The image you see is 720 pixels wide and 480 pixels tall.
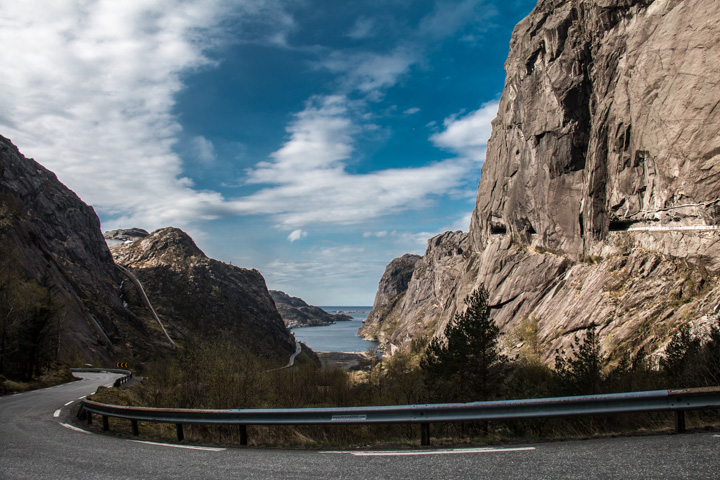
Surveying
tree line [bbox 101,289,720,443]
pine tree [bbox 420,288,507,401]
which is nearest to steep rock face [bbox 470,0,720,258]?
tree line [bbox 101,289,720,443]

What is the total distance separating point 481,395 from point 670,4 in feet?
155

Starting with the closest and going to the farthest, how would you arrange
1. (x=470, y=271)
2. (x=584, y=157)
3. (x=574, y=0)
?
1. (x=584, y=157)
2. (x=574, y=0)
3. (x=470, y=271)

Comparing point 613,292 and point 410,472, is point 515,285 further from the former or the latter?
point 410,472

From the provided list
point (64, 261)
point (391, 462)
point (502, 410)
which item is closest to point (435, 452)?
point (391, 462)

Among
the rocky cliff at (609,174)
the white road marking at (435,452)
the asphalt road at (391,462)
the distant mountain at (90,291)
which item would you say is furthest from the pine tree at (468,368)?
the asphalt road at (391,462)

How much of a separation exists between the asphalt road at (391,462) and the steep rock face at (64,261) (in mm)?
36584

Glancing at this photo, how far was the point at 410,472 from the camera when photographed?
622 centimetres

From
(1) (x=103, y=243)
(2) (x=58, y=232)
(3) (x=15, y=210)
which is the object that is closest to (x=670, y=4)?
(3) (x=15, y=210)

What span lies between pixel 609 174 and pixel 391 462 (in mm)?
57957

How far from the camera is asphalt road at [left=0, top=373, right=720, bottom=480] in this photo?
5.82 meters

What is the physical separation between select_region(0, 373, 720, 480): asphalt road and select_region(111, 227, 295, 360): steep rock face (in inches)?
4971

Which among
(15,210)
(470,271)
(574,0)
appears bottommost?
(470,271)

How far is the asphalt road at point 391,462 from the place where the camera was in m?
5.82

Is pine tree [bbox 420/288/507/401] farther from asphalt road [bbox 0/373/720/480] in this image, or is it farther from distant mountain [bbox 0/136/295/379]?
asphalt road [bbox 0/373/720/480]
